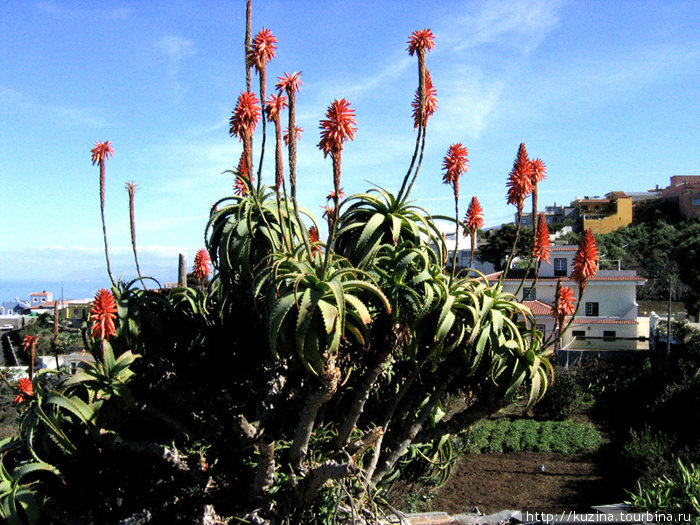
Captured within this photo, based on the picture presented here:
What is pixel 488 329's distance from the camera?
14.1ft

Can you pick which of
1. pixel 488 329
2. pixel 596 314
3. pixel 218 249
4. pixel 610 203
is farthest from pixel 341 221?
pixel 610 203

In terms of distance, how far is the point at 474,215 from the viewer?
17.2 feet

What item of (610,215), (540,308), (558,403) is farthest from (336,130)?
(610,215)

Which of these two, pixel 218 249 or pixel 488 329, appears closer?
pixel 488 329

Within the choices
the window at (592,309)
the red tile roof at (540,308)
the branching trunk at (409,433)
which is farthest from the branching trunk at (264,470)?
the window at (592,309)

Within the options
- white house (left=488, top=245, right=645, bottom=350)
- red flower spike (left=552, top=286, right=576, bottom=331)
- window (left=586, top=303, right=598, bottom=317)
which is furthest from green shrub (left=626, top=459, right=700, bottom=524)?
window (left=586, top=303, right=598, bottom=317)

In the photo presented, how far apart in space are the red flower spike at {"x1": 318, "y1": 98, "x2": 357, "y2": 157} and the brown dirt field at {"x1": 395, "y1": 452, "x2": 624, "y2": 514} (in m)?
6.86

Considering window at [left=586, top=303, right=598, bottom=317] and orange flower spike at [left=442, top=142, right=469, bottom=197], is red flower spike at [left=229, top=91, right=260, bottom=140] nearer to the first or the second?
orange flower spike at [left=442, top=142, right=469, bottom=197]

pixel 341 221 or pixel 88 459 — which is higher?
pixel 341 221

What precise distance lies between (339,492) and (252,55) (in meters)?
3.06

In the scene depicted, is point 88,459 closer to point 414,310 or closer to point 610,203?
point 414,310

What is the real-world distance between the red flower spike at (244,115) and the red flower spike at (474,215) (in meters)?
2.02

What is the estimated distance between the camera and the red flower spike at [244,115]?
4367mm

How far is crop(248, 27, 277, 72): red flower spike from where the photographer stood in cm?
396
